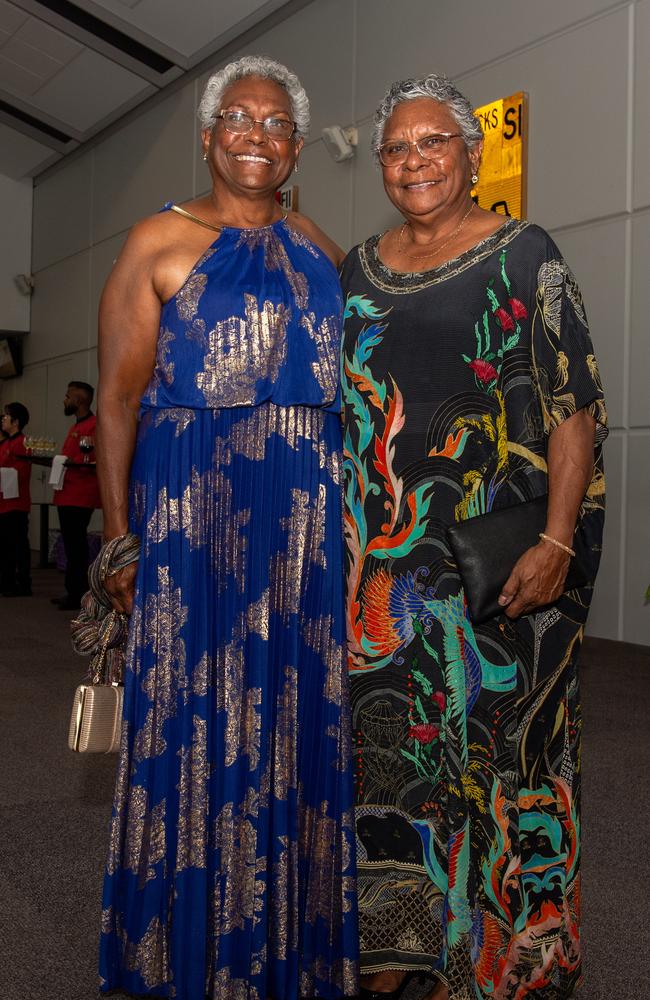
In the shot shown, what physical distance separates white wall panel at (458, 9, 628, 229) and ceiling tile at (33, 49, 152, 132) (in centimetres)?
539

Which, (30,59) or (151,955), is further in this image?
(30,59)

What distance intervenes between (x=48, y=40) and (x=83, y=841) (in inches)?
377

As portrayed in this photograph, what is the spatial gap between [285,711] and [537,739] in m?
0.44

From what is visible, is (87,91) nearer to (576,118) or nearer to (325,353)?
(576,118)

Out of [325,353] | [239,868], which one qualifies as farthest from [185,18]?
[239,868]

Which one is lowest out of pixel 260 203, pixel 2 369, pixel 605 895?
pixel 605 895

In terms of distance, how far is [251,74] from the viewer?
1.94 metres

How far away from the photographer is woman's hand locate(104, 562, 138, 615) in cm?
190

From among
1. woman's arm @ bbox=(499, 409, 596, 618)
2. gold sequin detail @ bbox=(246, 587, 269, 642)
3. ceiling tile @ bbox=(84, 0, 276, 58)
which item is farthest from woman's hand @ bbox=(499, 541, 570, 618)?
ceiling tile @ bbox=(84, 0, 276, 58)

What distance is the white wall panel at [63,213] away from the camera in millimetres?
13117

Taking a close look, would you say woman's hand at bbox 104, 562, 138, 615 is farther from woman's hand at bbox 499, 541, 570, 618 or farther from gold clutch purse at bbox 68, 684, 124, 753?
woman's hand at bbox 499, 541, 570, 618

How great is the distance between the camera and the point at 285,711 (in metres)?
1.83

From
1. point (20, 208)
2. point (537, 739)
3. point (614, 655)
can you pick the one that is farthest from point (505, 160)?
point (20, 208)

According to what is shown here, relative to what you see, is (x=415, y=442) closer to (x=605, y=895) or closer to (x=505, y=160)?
(x=605, y=895)
